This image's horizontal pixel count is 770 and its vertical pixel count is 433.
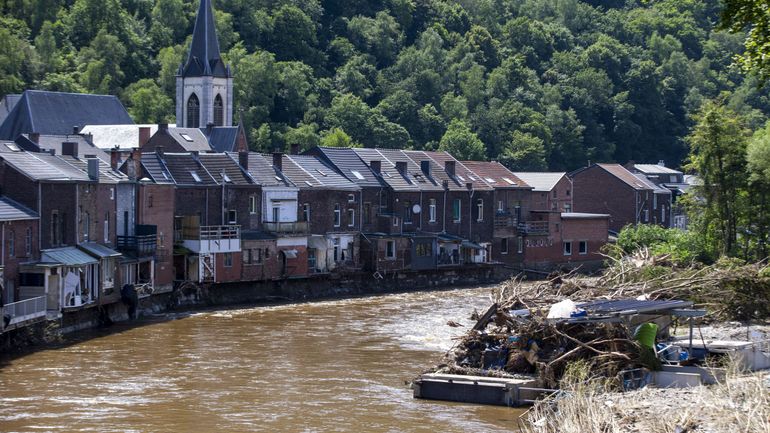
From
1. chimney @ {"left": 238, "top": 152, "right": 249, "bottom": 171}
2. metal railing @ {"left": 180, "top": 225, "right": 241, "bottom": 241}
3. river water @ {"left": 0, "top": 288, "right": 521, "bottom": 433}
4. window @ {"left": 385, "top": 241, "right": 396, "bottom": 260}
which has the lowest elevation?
river water @ {"left": 0, "top": 288, "right": 521, "bottom": 433}

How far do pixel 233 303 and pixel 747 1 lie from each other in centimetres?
3576

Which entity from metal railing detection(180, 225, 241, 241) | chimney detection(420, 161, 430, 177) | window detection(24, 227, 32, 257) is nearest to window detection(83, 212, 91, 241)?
window detection(24, 227, 32, 257)

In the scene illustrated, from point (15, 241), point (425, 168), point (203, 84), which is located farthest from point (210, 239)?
point (203, 84)

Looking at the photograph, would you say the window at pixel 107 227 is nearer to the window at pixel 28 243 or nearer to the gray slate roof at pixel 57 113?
the window at pixel 28 243

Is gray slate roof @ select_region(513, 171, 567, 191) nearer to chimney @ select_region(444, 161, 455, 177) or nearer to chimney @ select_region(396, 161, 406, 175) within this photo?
chimney @ select_region(444, 161, 455, 177)

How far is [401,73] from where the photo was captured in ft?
489

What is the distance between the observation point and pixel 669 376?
35.2 m

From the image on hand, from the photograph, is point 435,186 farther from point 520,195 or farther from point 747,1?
point 747,1

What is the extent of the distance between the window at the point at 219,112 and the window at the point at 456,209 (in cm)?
3012

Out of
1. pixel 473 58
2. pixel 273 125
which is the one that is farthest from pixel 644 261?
pixel 473 58

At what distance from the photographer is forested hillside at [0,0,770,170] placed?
4995 inches

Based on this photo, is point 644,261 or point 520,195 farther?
point 520,195

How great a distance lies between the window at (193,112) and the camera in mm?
106000

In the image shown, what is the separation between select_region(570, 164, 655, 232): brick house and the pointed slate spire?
94.2 feet
